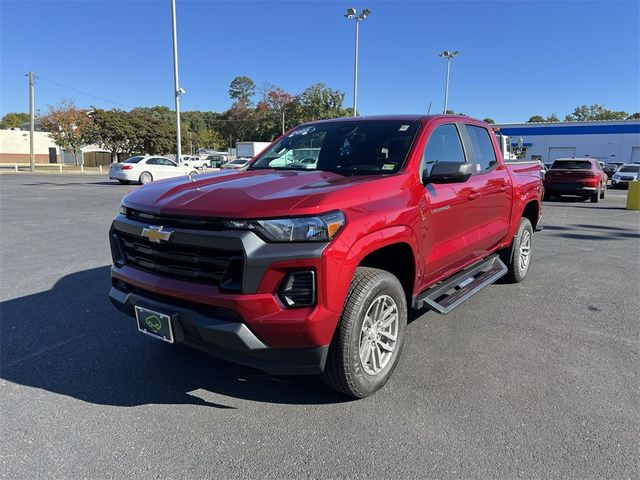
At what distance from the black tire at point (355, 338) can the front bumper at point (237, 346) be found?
0.46ft

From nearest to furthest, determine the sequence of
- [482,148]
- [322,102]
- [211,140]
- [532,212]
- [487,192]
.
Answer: [487,192]
[482,148]
[532,212]
[322,102]
[211,140]

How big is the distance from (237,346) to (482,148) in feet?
11.5

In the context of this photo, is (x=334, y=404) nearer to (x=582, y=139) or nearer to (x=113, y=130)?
(x=113, y=130)

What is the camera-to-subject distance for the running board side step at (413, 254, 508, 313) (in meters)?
3.54

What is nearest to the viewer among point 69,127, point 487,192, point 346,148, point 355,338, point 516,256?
point 355,338

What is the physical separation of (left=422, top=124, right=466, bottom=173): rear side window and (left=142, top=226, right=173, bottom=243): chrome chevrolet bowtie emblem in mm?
1946

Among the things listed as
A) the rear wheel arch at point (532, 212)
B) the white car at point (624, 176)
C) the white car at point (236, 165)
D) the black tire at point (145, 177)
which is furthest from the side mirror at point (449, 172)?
the white car at point (624, 176)

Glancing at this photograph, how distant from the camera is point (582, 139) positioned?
165 feet

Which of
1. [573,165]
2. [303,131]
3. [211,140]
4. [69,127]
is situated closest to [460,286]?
[303,131]

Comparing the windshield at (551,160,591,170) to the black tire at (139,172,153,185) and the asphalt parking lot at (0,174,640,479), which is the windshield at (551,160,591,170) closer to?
the asphalt parking lot at (0,174,640,479)

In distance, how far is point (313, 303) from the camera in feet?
8.23

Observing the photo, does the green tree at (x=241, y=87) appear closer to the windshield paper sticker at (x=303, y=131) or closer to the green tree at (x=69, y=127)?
the green tree at (x=69, y=127)

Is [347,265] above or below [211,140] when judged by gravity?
below

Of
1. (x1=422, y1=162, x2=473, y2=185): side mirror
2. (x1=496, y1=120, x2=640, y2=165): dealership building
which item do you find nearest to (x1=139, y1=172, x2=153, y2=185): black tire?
(x1=422, y1=162, x2=473, y2=185): side mirror
